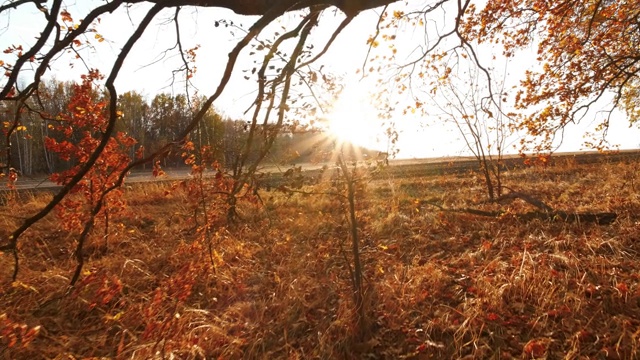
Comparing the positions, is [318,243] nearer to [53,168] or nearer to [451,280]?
[451,280]

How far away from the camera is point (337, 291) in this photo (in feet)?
13.8

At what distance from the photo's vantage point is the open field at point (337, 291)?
318 cm

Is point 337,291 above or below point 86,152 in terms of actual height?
below

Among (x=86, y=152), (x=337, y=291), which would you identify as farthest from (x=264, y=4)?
(x=86, y=152)

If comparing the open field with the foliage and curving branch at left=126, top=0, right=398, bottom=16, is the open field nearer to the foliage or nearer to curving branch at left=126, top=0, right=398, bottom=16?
the foliage

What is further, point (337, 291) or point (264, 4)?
point (337, 291)

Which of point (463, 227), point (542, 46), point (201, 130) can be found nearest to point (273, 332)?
point (201, 130)

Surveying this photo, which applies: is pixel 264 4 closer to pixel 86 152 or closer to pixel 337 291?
pixel 337 291

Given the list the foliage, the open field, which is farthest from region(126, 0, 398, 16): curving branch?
the foliage

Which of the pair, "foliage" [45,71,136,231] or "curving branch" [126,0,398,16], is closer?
"curving branch" [126,0,398,16]

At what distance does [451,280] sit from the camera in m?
4.24

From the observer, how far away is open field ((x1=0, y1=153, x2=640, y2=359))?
318 cm

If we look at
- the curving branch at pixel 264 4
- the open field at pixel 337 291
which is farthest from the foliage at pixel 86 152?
the curving branch at pixel 264 4

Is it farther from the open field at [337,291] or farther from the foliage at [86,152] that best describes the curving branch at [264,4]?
the foliage at [86,152]
